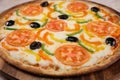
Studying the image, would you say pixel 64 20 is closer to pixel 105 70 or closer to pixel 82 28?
pixel 82 28

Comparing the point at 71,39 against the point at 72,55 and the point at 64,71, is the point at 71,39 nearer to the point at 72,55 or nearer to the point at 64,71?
the point at 72,55

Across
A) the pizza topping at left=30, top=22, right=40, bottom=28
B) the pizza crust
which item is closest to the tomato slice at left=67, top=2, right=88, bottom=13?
the pizza topping at left=30, top=22, right=40, bottom=28

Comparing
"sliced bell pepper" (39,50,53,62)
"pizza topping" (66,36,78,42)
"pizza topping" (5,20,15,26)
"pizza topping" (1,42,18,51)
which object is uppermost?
"pizza topping" (5,20,15,26)

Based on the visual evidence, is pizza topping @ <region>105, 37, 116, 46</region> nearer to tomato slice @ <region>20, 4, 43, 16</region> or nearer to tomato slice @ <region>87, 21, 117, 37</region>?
tomato slice @ <region>87, 21, 117, 37</region>

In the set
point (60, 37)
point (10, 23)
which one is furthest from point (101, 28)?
point (10, 23)

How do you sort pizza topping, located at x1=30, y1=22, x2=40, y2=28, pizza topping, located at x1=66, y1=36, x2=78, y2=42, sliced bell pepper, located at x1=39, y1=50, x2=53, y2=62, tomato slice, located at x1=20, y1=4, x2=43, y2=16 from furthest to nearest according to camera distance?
tomato slice, located at x1=20, y1=4, x2=43, y2=16 < pizza topping, located at x1=30, y1=22, x2=40, y2=28 < pizza topping, located at x1=66, y1=36, x2=78, y2=42 < sliced bell pepper, located at x1=39, y1=50, x2=53, y2=62

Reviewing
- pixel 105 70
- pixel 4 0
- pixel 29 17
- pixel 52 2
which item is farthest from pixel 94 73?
pixel 4 0

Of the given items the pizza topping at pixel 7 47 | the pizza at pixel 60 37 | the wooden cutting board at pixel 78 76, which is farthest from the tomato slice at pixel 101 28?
the pizza topping at pixel 7 47

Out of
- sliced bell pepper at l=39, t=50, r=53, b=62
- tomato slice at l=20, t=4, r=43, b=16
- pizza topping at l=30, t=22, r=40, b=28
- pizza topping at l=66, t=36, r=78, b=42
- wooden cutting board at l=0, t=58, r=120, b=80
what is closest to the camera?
wooden cutting board at l=0, t=58, r=120, b=80
